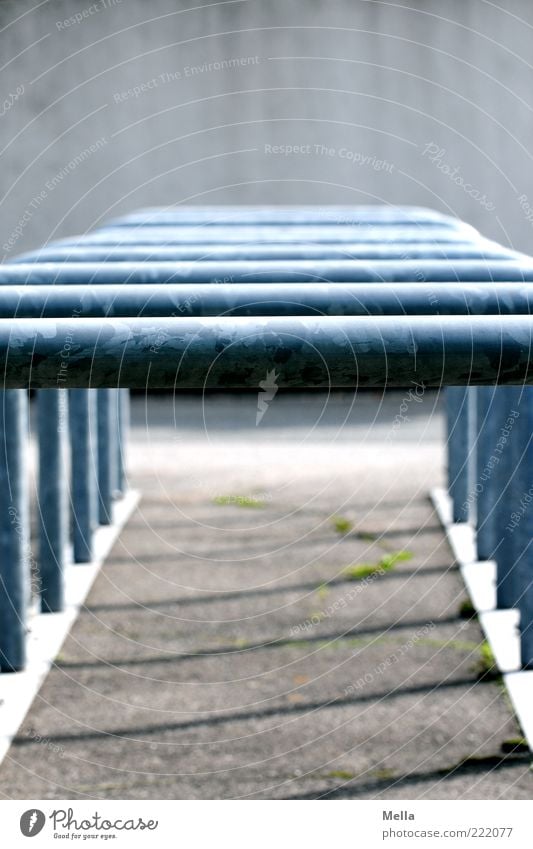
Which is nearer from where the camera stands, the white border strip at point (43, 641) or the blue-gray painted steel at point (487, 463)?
the white border strip at point (43, 641)

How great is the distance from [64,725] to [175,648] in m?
0.55

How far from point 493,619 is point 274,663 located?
2.12 ft

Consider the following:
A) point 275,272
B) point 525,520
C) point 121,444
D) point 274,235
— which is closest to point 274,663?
point 525,520

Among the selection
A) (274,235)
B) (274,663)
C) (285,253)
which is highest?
(274,235)

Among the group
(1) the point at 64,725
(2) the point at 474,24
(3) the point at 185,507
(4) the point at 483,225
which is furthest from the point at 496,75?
(1) the point at 64,725

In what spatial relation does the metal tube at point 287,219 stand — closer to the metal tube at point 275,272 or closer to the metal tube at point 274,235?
the metal tube at point 274,235

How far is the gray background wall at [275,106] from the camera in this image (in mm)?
7715

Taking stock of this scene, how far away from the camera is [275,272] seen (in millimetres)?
2248

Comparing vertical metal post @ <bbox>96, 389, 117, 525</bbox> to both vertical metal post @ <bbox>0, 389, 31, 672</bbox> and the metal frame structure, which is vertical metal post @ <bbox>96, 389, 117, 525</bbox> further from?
vertical metal post @ <bbox>0, 389, 31, 672</bbox>

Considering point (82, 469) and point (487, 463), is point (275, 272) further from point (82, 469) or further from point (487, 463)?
point (82, 469)

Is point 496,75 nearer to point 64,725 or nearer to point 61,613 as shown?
point 61,613

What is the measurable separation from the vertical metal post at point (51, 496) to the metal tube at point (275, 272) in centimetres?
85

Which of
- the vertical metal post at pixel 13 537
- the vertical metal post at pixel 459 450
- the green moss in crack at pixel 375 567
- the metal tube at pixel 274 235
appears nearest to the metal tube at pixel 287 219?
the metal tube at pixel 274 235

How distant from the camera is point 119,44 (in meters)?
7.79
